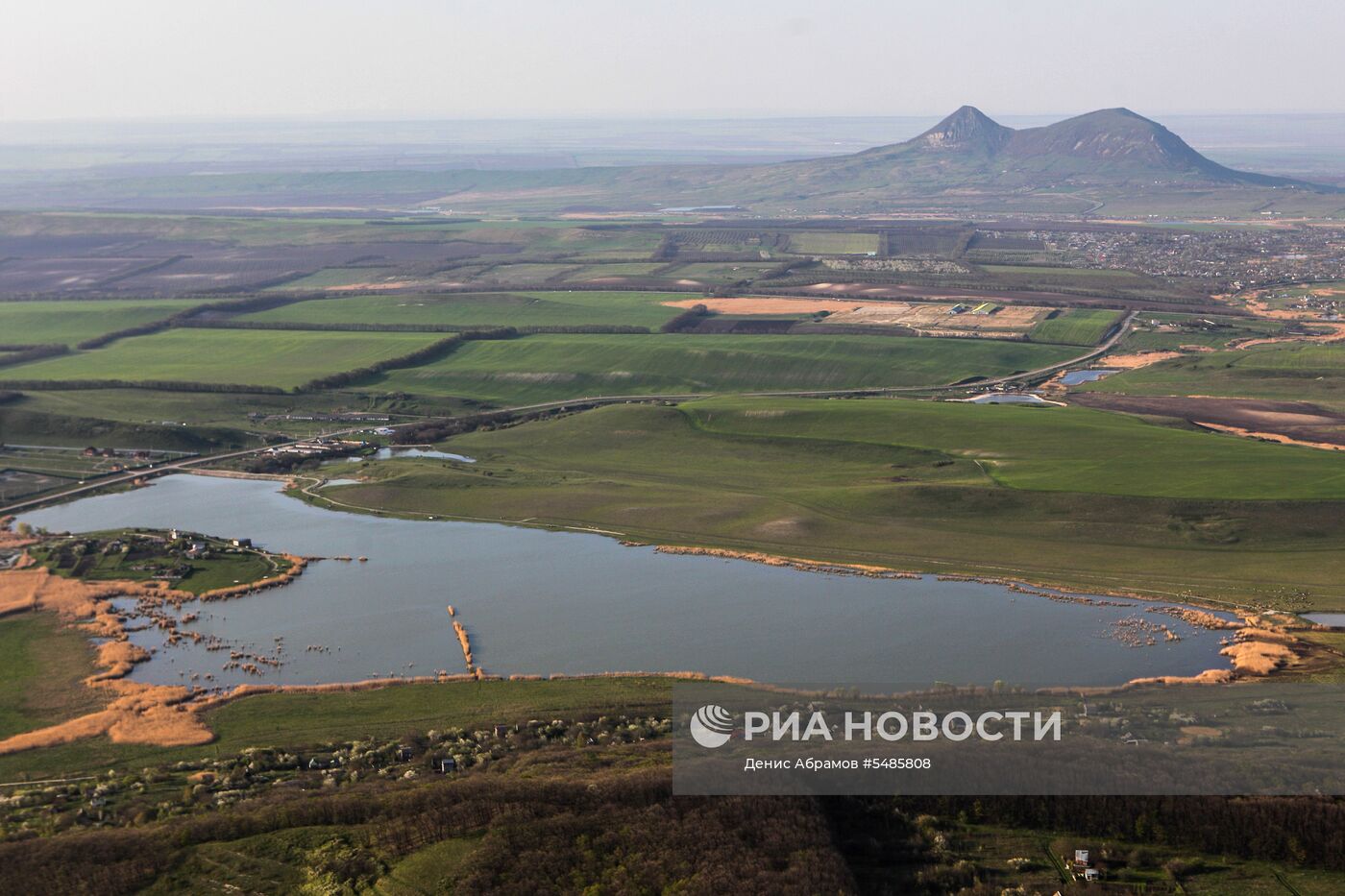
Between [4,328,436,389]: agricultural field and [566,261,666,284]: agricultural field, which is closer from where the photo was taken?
[4,328,436,389]: agricultural field

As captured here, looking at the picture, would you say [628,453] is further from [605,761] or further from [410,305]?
[410,305]

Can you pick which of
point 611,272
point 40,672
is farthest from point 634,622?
point 611,272

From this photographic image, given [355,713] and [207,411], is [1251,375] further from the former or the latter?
[355,713]

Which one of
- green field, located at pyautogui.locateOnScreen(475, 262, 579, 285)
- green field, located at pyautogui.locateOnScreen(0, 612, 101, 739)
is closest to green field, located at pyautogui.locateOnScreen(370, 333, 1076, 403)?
green field, located at pyautogui.locateOnScreen(475, 262, 579, 285)

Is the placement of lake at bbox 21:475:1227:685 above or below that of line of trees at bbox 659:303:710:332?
below

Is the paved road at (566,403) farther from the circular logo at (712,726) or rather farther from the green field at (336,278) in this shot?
the green field at (336,278)
